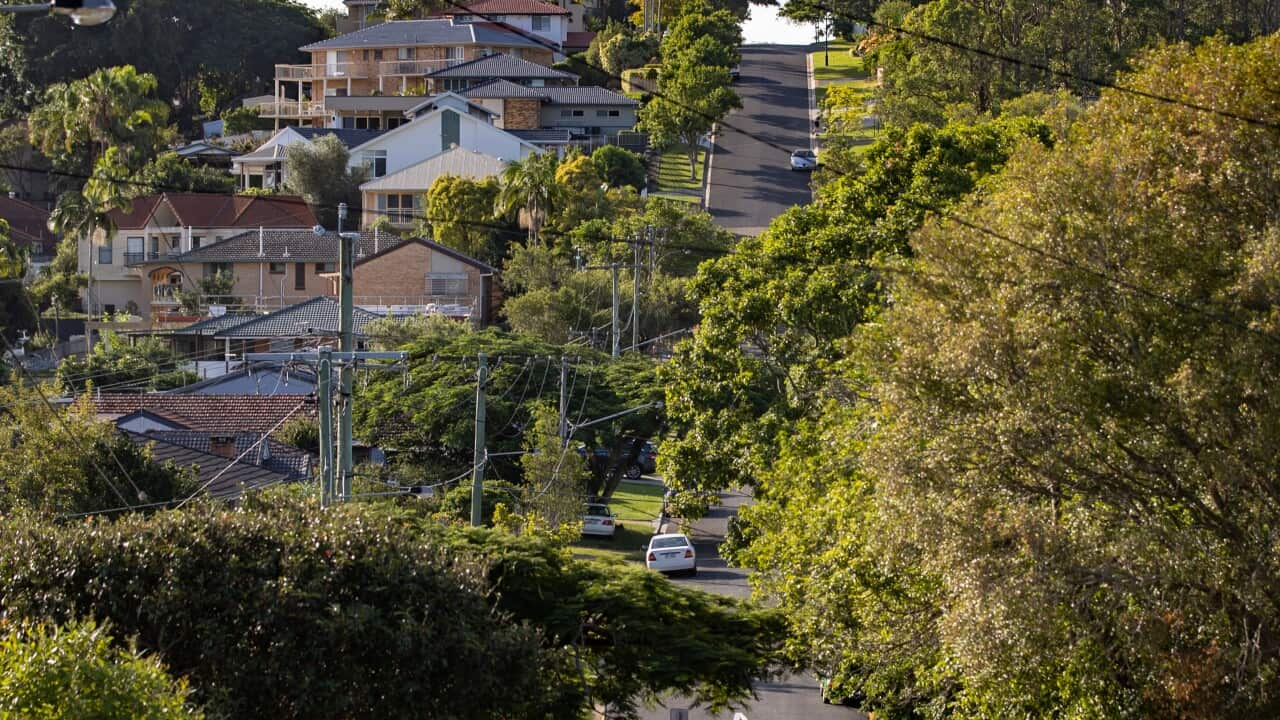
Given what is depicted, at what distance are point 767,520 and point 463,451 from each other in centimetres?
2173

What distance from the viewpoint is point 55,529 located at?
16906 mm

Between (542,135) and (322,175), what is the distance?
15.4 meters

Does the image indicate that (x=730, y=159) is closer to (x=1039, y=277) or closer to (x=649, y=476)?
(x=649, y=476)

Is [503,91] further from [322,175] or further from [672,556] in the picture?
[672,556]

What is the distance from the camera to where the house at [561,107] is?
106 meters

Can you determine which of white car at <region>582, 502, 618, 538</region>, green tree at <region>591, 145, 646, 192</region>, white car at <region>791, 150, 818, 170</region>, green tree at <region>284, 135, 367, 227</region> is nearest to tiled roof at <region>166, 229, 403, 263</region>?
green tree at <region>284, 135, 367, 227</region>

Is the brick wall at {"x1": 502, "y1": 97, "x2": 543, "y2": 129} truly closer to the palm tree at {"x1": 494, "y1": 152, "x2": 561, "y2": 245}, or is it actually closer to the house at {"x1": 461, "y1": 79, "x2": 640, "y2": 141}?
Result: the house at {"x1": 461, "y1": 79, "x2": 640, "y2": 141}

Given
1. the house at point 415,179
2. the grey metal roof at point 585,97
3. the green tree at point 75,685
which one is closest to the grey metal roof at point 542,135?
the grey metal roof at point 585,97

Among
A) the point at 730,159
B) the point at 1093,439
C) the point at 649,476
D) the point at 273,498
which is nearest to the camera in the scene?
the point at 1093,439

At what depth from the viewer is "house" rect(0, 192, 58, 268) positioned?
98500 mm

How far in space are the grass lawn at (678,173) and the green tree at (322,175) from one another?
64.0 ft

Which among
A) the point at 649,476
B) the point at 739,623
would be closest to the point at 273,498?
the point at 739,623

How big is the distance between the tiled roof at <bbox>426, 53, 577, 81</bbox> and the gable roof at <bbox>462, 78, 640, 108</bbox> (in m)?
3.12

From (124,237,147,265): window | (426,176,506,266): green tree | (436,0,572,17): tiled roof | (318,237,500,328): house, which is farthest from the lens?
(436,0,572,17): tiled roof
